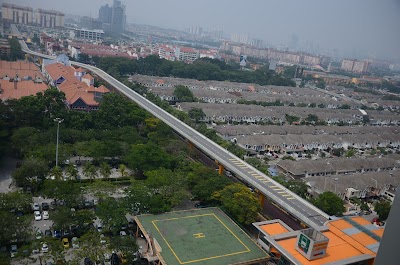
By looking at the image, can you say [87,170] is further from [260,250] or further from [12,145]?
[260,250]

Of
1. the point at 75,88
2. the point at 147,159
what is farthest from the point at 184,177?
the point at 75,88

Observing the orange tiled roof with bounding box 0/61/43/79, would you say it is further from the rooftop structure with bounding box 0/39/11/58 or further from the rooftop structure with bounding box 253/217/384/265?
the rooftop structure with bounding box 253/217/384/265

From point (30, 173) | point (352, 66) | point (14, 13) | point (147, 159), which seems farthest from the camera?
point (352, 66)

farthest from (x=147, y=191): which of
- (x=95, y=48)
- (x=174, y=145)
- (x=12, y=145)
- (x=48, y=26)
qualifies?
(x=48, y=26)

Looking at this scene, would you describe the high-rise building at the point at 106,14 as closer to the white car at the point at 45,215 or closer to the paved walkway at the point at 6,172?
the paved walkway at the point at 6,172

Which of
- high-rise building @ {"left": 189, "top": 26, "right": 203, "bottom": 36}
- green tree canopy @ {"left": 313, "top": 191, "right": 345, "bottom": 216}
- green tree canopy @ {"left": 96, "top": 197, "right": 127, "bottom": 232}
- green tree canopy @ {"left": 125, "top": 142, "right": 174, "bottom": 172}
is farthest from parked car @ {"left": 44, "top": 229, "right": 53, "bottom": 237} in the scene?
high-rise building @ {"left": 189, "top": 26, "right": 203, "bottom": 36}

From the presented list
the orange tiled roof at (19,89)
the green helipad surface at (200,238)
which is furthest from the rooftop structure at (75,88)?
the green helipad surface at (200,238)

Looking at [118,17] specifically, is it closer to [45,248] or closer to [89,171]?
[89,171]
